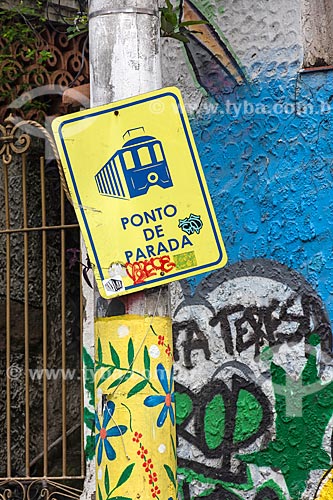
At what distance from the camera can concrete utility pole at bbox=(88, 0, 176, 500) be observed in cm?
259

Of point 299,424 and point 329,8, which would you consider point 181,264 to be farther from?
point 329,8

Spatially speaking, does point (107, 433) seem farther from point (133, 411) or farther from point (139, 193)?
point (139, 193)

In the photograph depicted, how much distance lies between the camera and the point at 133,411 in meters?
2.59

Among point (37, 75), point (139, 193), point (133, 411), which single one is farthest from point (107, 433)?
point (37, 75)

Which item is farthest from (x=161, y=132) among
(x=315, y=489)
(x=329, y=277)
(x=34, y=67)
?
(x=34, y=67)

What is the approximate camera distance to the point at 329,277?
427 centimetres

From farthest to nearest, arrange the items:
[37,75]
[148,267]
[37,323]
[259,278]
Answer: [37,323] < [37,75] < [259,278] < [148,267]

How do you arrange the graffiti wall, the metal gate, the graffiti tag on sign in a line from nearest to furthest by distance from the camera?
the graffiti tag on sign, the graffiti wall, the metal gate

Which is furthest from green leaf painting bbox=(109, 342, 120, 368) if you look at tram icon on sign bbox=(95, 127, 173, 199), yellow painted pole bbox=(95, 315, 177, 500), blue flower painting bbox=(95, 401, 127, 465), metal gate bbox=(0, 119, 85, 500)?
metal gate bbox=(0, 119, 85, 500)

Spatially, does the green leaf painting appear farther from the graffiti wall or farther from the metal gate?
the metal gate

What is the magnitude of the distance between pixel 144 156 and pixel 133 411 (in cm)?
69

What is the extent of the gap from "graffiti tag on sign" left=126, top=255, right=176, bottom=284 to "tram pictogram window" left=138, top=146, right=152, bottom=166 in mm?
264

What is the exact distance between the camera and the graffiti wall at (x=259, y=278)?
4.27m

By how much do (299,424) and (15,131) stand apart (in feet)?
6.92
